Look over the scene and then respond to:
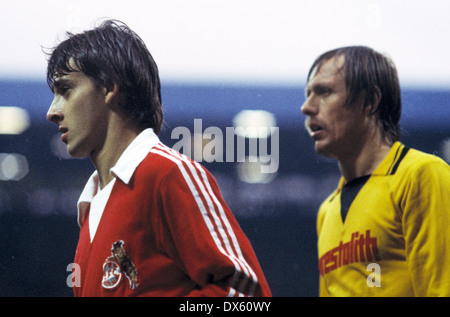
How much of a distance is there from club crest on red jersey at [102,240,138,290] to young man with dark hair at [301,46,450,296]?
79 cm

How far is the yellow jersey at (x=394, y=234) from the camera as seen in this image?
153 cm

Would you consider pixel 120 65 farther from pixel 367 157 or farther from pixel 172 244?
pixel 367 157

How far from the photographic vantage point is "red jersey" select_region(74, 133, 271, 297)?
115cm

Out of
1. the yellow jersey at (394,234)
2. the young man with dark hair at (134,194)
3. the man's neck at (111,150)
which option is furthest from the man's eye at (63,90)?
the yellow jersey at (394,234)

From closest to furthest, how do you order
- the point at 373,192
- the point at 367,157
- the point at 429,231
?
the point at 429,231 < the point at 373,192 < the point at 367,157

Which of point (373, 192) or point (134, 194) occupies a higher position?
point (134, 194)

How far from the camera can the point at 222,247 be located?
45.6 inches

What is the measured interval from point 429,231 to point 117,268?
872 millimetres

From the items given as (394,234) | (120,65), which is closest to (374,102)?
(394,234)

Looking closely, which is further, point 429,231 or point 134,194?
point 429,231

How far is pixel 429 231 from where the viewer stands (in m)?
1.53

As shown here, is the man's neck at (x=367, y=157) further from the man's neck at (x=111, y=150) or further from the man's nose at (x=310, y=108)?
the man's neck at (x=111, y=150)

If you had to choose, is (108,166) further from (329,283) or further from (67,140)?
(329,283)
